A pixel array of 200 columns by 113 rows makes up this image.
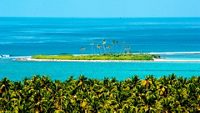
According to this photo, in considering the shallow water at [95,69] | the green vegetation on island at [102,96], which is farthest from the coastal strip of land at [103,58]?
the green vegetation on island at [102,96]

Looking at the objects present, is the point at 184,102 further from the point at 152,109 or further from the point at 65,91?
the point at 65,91

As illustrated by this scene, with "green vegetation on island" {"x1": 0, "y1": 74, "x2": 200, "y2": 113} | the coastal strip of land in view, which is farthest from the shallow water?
"green vegetation on island" {"x1": 0, "y1": 74, "x2": 200, "y2": 113}

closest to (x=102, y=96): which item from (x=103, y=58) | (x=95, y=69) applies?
(x=95, y=69)

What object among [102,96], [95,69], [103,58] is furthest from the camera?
[103,58]

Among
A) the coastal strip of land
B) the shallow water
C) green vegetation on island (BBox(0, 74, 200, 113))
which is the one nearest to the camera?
green vegetation on island (BBox(0, 74, 200, 113))

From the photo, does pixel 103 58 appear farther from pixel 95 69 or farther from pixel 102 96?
pixel 102 96

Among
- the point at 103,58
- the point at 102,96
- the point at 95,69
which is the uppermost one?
the point at 103,58

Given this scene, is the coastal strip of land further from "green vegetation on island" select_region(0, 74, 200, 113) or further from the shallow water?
"green vegetation on island" select_region(0, 74, 200, 113)

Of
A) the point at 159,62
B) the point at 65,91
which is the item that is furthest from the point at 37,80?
the point at 159,62
